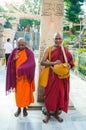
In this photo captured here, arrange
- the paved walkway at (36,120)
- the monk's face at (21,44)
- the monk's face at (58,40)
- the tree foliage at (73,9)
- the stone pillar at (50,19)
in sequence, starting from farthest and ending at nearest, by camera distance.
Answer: the tree foliage at (73,9) → the stone pillar at (50,19) → the monk's face at (21,44) → the monk's face at (58,40) → the paved walkway at (36,120)

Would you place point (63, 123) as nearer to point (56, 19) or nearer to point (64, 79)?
point (64, 79)

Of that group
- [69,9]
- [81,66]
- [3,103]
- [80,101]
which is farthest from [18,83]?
[69,9]

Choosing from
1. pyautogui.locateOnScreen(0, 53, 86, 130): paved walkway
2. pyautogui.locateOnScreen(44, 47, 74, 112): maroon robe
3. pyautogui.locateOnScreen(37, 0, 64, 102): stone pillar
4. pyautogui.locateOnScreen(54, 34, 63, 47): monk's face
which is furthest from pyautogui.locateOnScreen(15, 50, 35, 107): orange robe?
pyautogui.locateOnScreen(37, 0, 64, 102): stone pillar

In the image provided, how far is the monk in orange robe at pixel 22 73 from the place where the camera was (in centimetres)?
642

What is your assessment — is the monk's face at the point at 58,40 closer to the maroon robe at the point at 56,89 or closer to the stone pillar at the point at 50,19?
the maroon robe at the point at 56,89

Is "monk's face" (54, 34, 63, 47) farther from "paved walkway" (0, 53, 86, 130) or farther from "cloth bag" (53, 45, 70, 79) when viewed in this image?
"paved walkway" (0, 53, 86, 130)

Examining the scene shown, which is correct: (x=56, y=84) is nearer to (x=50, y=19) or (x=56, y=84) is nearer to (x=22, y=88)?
(x=22, y=88)

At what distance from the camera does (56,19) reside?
7.11m

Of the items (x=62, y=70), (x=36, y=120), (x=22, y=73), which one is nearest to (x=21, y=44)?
(x=22, y=73)

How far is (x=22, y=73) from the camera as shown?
639 centimetres

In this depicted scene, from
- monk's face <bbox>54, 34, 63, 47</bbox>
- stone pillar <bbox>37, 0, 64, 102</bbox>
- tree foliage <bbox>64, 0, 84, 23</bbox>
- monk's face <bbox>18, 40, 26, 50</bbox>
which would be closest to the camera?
monk's face <bbox>54, 34, 63, 47</bbox>

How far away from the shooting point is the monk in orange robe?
642 centimetres

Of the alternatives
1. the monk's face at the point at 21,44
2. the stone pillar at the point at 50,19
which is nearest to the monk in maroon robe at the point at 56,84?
the monk's face at the point at 21,44

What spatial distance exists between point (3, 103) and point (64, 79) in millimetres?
2138
